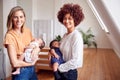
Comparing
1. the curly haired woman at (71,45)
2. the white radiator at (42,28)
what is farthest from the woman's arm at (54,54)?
the white radiator at (42,28)

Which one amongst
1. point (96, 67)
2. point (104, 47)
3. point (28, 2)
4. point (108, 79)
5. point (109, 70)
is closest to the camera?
point (108, 79)

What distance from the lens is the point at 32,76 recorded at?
1431 millimetres

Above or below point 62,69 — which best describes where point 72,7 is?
above

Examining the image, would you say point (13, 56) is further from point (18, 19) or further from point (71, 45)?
point (71, 45)

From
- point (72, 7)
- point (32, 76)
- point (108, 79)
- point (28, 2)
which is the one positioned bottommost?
point (108, 79)

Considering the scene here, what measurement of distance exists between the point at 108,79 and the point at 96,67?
1.19 m

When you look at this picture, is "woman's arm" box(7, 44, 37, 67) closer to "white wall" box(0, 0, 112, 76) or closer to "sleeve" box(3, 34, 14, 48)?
"sleeve" box(3, 34, 14, 48)

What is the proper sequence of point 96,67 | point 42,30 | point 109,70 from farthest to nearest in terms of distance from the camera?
point 42,30 < point 96,67 < point 109,70

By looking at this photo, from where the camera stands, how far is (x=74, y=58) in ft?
4.43

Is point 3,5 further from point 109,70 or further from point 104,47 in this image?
point 104,47

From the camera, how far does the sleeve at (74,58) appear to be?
4.43 ft

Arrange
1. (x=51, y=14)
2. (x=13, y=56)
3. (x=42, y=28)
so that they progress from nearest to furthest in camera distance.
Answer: (x=13, y=56) → (x=42, y=28) → (x=51, y=14)

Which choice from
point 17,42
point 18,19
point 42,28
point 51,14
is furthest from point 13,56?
point 51,14

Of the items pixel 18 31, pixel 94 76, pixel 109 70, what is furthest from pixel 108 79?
pixel 18 31
